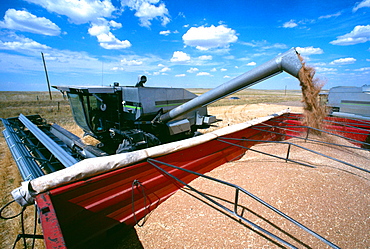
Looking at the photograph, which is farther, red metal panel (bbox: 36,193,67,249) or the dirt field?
the dirt field

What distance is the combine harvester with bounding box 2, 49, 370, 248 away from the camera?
1606 millimetres

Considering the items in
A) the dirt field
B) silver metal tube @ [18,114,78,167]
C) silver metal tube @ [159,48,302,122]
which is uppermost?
silver metal tube @ [159,48,302,122]

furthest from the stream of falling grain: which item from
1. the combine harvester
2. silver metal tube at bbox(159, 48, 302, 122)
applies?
the combine harvester

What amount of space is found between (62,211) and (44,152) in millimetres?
3619

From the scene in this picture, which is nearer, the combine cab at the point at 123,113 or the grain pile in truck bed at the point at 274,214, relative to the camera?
the grain pile in truck bed at the point at 274,214

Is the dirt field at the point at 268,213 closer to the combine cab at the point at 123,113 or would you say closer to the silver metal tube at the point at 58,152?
the silver metal tube at the point at 58,152

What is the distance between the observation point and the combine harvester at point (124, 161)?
Answer: 1606 mm

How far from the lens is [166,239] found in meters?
1.89

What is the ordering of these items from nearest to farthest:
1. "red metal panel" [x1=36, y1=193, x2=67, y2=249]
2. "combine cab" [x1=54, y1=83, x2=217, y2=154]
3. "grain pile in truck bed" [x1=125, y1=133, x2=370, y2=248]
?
"red metal panel" [x1=36, y1=193, x2=67, y2=249]
"grain pile in truck bed" [x1=125, y1=133, x2=370, y2=248]
"combine cab" [x1=54, y1=83, x2=217, y2=154]

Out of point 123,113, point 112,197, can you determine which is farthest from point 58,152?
point 112,197

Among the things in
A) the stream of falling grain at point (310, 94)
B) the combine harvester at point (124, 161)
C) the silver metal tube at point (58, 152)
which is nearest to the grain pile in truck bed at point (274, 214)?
the combine harvester at point (124, 161)

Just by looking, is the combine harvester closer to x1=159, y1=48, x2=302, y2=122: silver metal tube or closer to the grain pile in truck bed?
x1=159, y1=48, x2=302, y2=122: silver metal tube

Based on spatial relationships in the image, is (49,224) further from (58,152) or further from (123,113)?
(123,113)

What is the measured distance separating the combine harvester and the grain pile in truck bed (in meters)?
0.16
